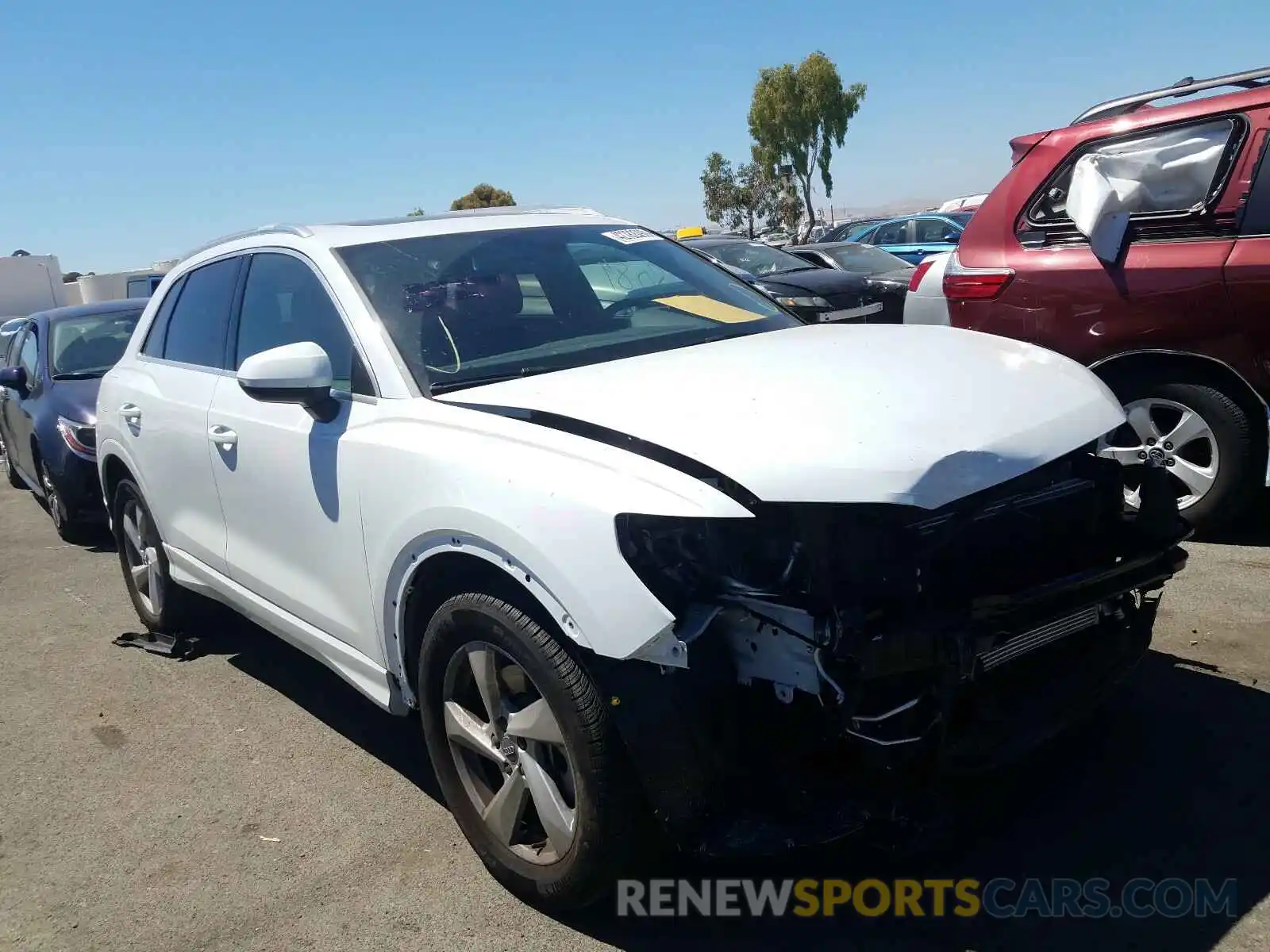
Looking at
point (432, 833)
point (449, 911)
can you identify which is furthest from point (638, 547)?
point (432, 833)

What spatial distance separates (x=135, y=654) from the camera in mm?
5184

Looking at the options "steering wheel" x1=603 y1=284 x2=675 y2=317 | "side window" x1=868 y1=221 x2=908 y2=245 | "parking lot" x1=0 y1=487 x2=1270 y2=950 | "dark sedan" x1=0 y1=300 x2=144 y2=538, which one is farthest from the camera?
"side window" x1=868 y1=221 x2=908 y2=245

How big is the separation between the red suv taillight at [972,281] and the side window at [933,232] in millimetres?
11420

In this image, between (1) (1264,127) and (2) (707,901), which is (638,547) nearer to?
(2) (707,901)

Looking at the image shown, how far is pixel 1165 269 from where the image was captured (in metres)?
4.90

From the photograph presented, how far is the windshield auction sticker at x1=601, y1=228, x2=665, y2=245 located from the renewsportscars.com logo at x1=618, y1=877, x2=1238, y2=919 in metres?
2.42

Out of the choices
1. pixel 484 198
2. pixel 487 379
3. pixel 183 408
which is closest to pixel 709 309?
pixel 487 379

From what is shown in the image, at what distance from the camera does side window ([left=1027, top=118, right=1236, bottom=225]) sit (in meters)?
4.93

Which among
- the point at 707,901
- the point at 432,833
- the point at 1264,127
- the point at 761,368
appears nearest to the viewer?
the point at 707,901

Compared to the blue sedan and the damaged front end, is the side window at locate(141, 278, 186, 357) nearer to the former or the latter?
the damaged front end

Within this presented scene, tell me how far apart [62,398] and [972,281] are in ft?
20.3

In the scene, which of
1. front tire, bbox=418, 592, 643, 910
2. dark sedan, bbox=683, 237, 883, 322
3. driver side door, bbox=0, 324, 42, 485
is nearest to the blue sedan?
dark sedan, bbox=683, 237, 883, 322

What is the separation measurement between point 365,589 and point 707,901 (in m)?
1.31

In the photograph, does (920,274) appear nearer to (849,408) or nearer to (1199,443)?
(1199,443)
